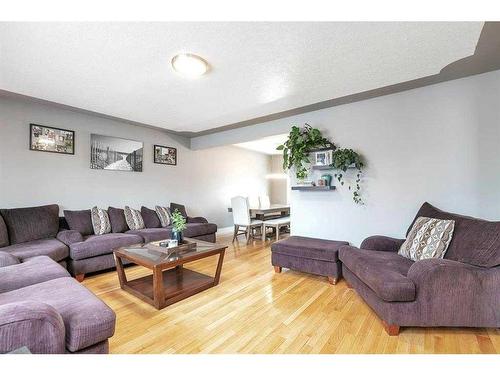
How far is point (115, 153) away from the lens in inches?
157

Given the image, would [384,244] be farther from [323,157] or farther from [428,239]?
[323,157]

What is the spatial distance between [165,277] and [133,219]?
1500 millimetres

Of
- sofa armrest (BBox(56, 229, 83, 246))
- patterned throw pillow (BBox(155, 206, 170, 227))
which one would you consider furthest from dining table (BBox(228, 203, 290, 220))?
sofa armrest (BBox(56, 229, 83, 246))

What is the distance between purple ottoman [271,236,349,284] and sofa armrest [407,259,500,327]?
989mm

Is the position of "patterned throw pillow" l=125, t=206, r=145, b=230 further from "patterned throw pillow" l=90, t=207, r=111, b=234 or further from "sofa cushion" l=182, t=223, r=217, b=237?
"sofa cushion" l=182, t=223, r=217, b=237

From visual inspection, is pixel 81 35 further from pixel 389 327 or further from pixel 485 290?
pixel 485 290

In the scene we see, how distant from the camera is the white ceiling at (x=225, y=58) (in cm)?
159

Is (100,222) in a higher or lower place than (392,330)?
higher

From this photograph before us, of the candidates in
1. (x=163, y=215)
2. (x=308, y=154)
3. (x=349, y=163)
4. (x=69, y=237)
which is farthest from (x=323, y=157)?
(x=69, y=237)

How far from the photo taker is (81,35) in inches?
64.4

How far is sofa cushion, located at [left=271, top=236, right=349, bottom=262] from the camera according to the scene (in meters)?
2.60

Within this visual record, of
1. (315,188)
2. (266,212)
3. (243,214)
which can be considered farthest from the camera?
(266,212)

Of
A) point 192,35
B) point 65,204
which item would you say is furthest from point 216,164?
point 192,35

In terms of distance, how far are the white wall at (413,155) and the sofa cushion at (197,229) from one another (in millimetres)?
1762
